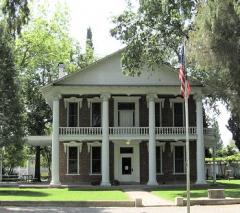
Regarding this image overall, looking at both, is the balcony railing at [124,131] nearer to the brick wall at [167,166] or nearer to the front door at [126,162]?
the brick wall at [167,166]

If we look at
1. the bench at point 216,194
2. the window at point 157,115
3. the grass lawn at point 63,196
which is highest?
the window at point 157,115

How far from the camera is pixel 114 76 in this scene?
4056 cm

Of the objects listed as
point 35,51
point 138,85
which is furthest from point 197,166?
point 35,51

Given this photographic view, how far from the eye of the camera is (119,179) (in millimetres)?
41469

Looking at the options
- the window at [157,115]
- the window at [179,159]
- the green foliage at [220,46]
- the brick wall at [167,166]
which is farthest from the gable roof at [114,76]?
the green foliage at [220,46]

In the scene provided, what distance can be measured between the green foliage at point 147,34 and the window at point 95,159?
7896mm

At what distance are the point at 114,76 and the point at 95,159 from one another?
687cm

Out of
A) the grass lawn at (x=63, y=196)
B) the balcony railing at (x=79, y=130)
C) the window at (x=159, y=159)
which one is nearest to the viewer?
the grass lawn at (x=63, y=196)

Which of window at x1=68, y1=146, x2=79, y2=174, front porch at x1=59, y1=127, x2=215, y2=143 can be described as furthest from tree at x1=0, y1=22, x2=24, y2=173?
window at x1=68, y1=146, x2=79, y2=174

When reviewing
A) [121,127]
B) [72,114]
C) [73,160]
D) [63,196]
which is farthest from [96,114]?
[63,196]

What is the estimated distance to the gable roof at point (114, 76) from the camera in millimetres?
40188

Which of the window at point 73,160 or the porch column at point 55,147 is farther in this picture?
the window at point 73,160

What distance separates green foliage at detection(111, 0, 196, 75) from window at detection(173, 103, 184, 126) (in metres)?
5.88

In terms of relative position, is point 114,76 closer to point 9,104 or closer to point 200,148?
point 200,148
